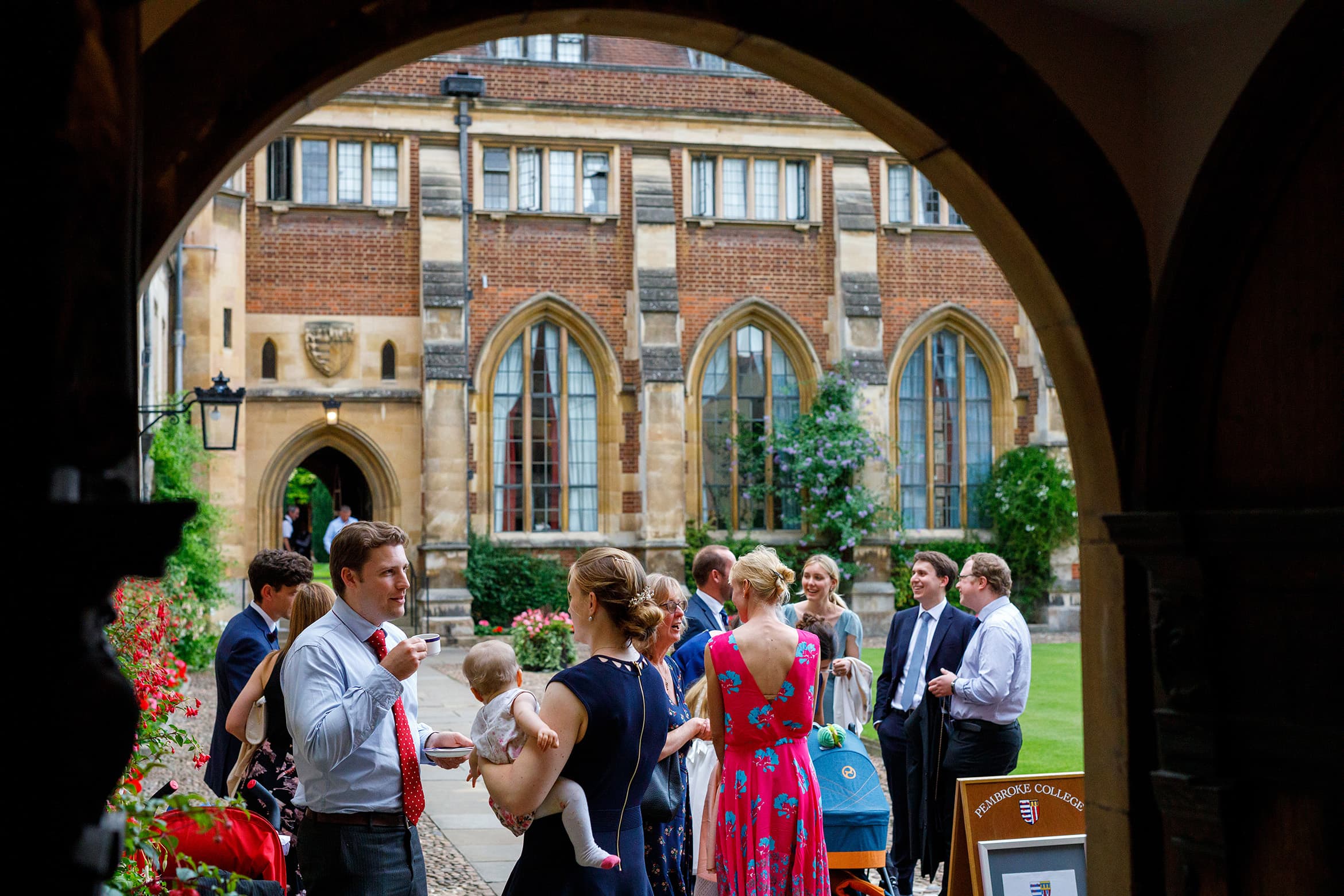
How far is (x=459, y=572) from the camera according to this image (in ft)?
63.3

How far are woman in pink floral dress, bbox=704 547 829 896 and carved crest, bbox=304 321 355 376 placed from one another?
16070mm

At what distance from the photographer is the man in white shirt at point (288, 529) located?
19.9 metres

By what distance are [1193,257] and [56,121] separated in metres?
2.47

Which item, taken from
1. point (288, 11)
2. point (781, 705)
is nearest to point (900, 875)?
point (781, 705)

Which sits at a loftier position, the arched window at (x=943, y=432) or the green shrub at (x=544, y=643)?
the arched window at (x=943, y=432)

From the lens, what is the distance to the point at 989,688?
5.43 m

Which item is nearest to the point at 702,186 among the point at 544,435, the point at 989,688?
the point at 544,435

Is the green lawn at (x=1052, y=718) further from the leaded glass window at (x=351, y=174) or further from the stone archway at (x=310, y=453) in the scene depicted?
the leaded glass window at (x=351, y=174)

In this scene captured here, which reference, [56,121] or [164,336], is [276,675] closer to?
[56,121]

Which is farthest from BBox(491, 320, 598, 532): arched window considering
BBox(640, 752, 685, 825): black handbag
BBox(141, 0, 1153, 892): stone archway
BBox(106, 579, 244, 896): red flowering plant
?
BBox(141, 0, 1153, 892): stone archway

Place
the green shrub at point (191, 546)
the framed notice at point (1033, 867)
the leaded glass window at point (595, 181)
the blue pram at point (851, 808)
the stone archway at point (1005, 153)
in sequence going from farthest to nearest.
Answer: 1. the leaded glass window at point (595, 181)
2. the green shrub at point (191, 546)
3. the blue pram at point (851, 808)
4. the framed notice at point (1033, 867)
5. the stone archway at point (1005, 153)

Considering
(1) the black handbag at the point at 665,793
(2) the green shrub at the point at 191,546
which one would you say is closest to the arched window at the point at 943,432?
(2) the green shrub at the point at 191,546

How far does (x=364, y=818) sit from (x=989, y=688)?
10.4 ft

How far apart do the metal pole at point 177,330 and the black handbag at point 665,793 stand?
567 inches
